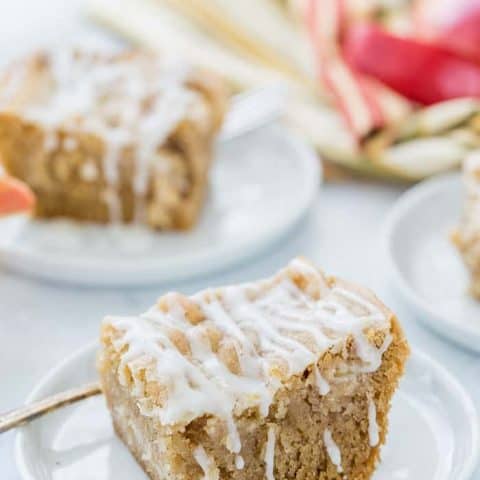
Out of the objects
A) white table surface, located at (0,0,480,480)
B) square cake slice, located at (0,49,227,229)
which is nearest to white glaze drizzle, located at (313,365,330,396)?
white table surface, located at (0,0,480,480)

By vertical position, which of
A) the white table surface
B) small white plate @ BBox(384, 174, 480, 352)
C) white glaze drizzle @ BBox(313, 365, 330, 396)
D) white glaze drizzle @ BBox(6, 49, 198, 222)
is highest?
white glaze drizzle @ BBox(313, 365, 330, 396)

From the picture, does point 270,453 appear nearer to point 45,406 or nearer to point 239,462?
point 239,462

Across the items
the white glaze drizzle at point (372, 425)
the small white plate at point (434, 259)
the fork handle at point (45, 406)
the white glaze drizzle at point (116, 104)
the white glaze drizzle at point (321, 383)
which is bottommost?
the small white plate at point (434, 259)

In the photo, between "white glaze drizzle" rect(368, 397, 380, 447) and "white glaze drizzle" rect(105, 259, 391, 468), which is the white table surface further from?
"white glaze drizzle" rect(105, 259, 391, 468)

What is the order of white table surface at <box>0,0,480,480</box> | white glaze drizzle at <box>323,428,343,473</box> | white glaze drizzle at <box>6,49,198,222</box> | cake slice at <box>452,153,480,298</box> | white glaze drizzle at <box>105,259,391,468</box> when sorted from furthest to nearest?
1. white glaze drizzle at <box>6,49,198,222</box>
2. cake slice at <box>452,153,480,298</box>
3. white table surface at <box>0,0,480,480</box>
4. white glaze drizzle at <box>323,428,343,473</box>
5. white glaze drizzle at <box>105,259,391,468</box>

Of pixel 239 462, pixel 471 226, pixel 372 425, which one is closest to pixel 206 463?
pixel 239 462

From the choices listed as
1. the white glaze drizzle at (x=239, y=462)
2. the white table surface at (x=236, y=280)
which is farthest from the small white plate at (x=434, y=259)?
the white glaze drizzle at (x=239, y=462)

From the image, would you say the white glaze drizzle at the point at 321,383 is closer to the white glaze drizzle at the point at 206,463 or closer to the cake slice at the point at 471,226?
the white glaze drizzle at the point at 206,463
